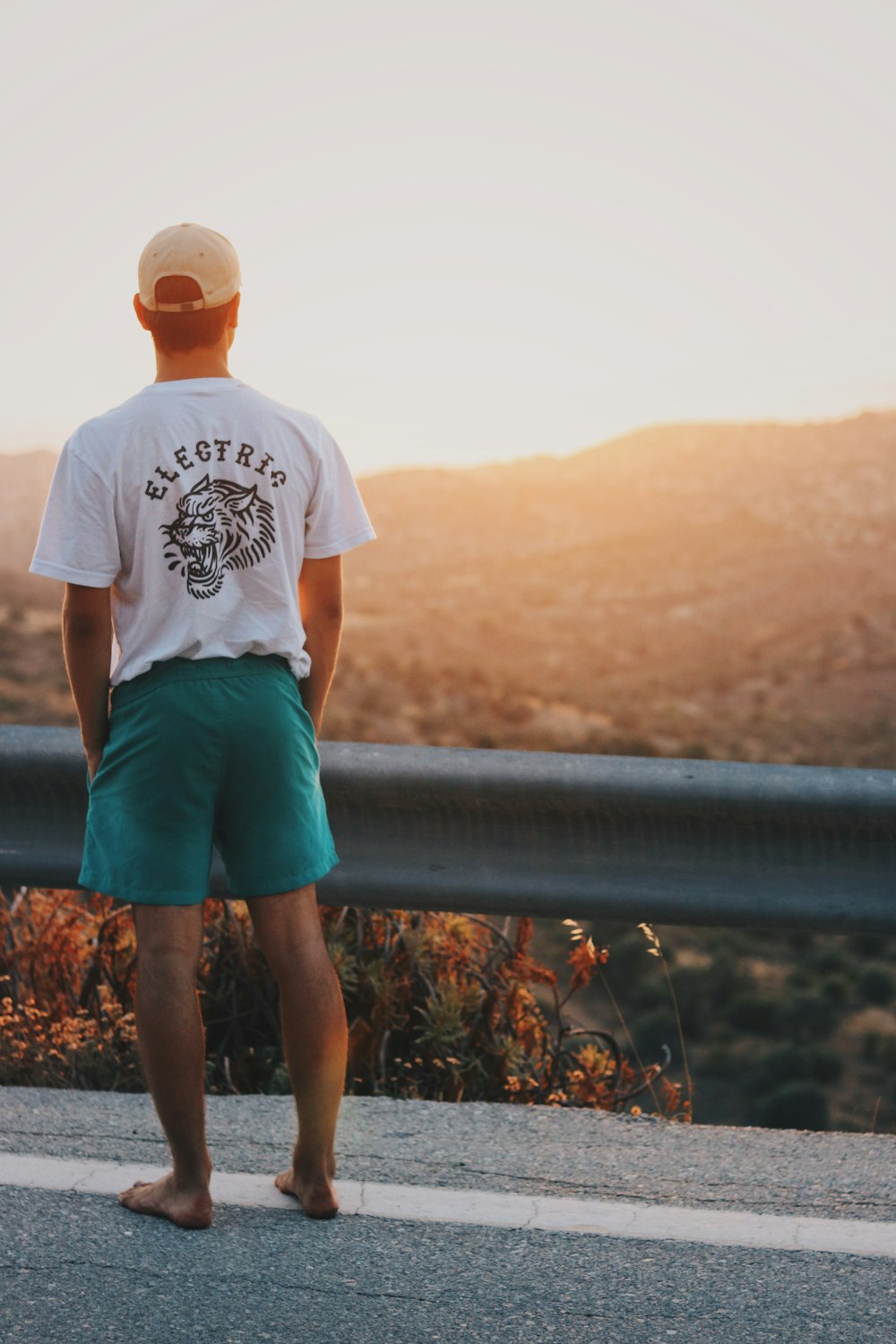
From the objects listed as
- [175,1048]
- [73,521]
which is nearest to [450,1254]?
[175,1048]

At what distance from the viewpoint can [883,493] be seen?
108812 mm

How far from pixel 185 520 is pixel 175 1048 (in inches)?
35.5

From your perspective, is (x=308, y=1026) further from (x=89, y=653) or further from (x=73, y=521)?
(x=73, y=521)

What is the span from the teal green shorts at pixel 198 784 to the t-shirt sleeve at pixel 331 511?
0.23m

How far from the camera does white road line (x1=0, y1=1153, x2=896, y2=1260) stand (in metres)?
2.35

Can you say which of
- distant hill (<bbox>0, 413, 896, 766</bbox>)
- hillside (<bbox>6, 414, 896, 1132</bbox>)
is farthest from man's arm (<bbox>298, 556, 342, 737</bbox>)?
distant hill (<bbox>0, 413, 896, 766</bbox>)

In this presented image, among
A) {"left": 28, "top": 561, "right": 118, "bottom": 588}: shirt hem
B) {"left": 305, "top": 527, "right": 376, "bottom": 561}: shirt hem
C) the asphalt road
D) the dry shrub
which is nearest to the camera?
the asphalt road

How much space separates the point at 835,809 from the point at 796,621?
96.3 metres

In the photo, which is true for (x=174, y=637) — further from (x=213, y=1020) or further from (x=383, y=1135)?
(x=213, y=1020)

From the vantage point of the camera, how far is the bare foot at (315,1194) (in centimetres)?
239

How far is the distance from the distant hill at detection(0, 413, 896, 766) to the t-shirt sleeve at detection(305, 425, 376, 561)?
180ft

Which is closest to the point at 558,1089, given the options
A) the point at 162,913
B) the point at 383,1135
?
the point at 383,1135

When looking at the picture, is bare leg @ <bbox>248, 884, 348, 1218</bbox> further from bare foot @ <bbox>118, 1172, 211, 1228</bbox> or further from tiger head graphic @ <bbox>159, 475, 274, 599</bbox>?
tiger head graphic @ <bbox>159, 475, 274, 599</bbox>

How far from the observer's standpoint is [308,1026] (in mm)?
2402
